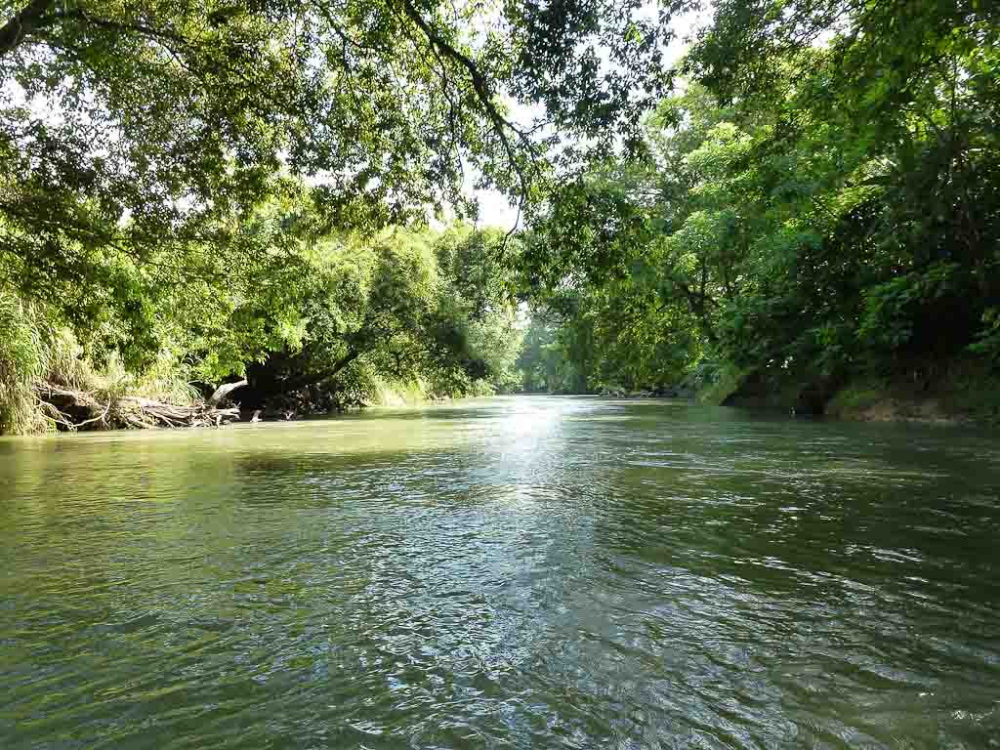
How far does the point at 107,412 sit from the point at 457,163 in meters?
11.8

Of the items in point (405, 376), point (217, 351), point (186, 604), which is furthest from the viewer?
point (405, 376)

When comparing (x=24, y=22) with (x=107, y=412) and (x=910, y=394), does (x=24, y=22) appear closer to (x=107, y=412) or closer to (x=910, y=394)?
(x=107, y=412)

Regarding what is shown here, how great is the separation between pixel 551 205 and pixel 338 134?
3.80 metres

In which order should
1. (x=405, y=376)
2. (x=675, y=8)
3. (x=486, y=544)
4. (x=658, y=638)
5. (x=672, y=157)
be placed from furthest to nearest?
(x=672, y=157) < (x=405, y=376) < (x=675, y=8) < (x=486, y=544) < (x=658, y=638)

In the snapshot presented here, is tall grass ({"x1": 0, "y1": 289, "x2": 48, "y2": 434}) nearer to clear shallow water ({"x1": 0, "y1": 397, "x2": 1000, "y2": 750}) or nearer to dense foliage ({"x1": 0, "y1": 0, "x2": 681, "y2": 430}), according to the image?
dense foliage ({"x1": 0, "y1": 0, "x2": 681, "y2": 430})

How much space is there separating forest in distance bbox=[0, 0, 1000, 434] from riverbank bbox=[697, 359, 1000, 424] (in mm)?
86

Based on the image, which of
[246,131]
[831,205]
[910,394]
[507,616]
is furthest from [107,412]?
[831,205]

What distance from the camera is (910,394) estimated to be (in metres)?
14.3

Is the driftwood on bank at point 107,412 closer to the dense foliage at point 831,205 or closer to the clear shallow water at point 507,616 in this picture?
the dense foliage at point 831,205

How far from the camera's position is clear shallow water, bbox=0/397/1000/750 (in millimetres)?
1783

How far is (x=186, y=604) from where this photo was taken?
2.77 metres

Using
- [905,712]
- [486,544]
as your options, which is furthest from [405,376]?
[905,712]

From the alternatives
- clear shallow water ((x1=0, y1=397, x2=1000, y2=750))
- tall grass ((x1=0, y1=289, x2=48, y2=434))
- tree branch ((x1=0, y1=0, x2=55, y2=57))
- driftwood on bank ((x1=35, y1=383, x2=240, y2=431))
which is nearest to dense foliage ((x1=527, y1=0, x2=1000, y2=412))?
clear shallow water ((x1=0, y1=397, x2=1000, y2=750))

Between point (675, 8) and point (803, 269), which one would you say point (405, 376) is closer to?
point (803, 269)
